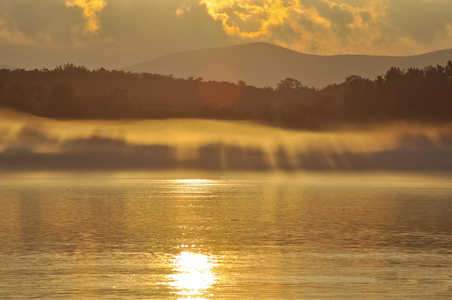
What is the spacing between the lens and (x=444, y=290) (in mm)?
34500

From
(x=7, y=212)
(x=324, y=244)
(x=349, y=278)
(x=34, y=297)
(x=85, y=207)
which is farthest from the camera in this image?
(x=85, y=207)

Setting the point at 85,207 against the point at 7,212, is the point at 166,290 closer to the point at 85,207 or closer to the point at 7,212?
the point at 7,212

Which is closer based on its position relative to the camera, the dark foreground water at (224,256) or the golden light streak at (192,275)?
the golden light streak at (192,275)

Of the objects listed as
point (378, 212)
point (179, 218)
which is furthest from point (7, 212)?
point (378, 212)

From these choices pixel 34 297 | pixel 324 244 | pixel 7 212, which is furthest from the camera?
pixel 7 212

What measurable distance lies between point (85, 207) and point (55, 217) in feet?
57.0

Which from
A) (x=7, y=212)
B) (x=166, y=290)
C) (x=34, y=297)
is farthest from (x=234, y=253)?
(x=7, y=212)

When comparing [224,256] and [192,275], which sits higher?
[224,256]

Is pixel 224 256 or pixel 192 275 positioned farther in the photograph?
pixel 224 256

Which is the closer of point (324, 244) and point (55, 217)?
point (324, 244)

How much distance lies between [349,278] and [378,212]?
4816 centimetres

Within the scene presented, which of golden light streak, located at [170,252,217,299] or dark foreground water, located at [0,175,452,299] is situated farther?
dark foreground water, located at [0,175,452,299]

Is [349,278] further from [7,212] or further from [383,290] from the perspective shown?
[7,212]

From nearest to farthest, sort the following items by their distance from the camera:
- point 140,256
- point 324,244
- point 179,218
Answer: point 140,256
point 324,244
point 179,218
